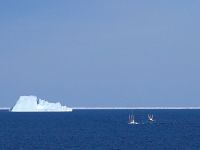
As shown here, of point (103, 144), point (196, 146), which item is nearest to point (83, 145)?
point (103, 144)

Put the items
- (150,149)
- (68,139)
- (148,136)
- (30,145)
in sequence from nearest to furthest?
(150,149) < (30,145) < (68,139) < (148,136)

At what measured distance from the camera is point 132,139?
401ft

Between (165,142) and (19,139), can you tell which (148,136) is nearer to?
(165,142)

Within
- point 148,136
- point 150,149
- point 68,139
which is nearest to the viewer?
point 150,149

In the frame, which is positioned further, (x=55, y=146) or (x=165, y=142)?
(x=165, y=142)

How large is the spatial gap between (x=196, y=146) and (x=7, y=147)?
1309 inches

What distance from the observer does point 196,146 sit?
105 m

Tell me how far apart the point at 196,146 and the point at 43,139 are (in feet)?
107

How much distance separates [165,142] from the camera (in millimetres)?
Answer: 114125

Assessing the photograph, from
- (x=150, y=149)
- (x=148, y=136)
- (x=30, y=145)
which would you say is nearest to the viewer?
(x=150, y=149)

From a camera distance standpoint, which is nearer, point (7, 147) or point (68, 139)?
point (7, 147)

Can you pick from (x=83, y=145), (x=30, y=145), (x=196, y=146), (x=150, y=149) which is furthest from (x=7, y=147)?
(x=196, y=146)

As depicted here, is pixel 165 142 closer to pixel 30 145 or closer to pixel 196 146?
pixel 196 146

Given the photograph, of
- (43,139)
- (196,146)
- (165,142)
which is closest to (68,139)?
(43,139)
